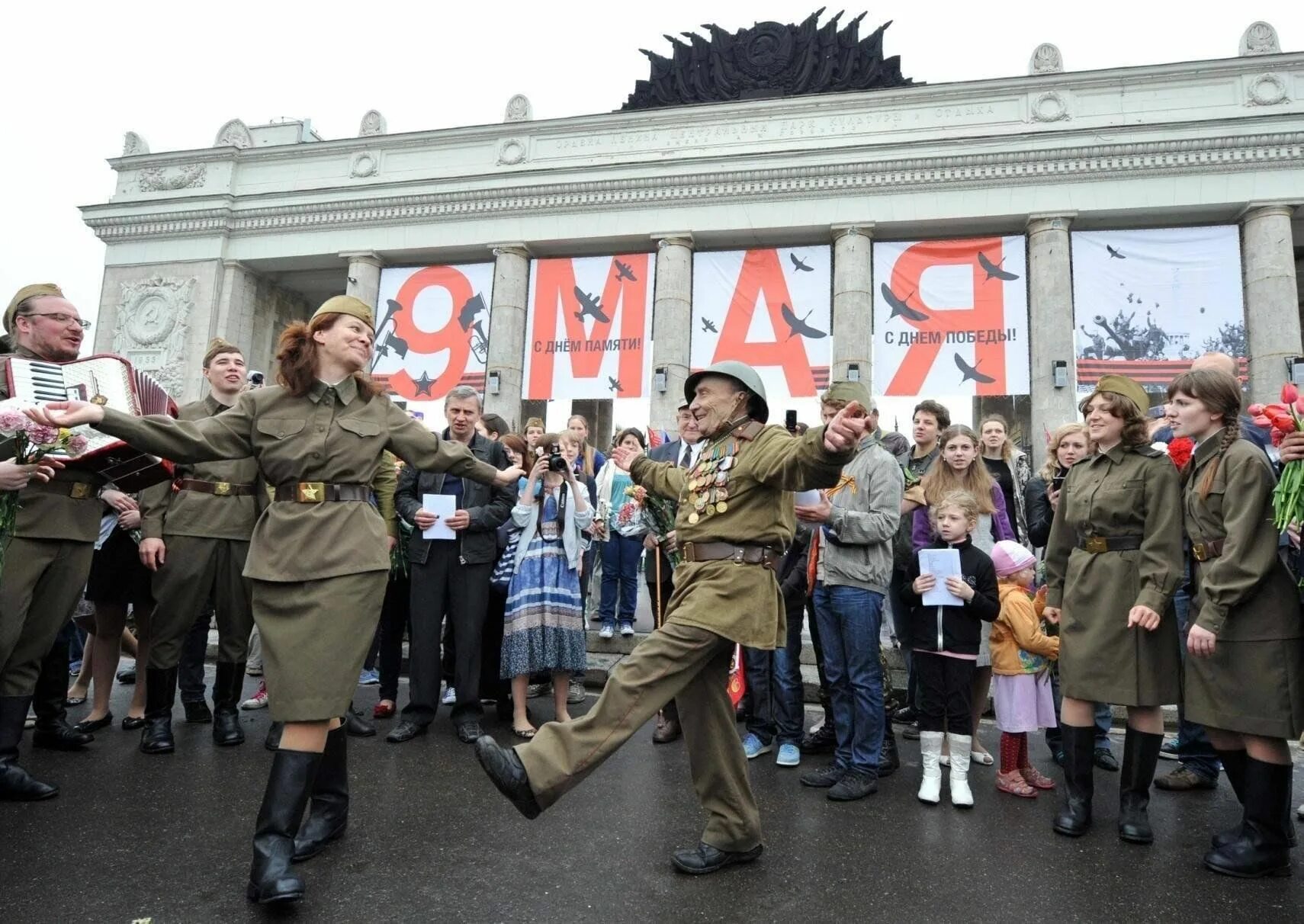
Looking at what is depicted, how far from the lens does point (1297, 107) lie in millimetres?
18250

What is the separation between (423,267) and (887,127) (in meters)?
13.3

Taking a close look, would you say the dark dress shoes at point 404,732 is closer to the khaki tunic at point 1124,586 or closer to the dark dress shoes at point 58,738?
the dark dress shoes at point 58,738

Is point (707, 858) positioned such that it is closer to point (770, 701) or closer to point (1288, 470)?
point (770, 701)

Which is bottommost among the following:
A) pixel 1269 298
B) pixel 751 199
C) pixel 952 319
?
pixel 952 319

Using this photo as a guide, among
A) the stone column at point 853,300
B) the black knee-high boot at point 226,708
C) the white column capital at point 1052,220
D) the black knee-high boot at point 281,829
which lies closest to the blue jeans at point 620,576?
the black knee-high boot at point 226,708

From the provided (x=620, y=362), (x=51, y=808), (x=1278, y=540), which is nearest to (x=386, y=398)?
(x=51, y=808)

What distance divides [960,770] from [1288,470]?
7.09 feet

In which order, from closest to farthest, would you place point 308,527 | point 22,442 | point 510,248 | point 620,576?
point 308,527, point 22,442, point 620,576, point 510,248

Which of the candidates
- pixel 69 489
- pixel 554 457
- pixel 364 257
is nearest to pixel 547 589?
pixel 554 457

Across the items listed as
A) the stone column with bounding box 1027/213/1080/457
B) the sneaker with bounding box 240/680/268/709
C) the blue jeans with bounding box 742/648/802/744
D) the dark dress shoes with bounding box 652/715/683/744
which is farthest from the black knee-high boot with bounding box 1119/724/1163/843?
the stone column with bounding box 1027/213/1080/457

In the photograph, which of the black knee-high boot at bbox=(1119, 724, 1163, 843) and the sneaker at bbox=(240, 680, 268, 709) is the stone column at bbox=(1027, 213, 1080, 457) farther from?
the sneaker at bbox=(240, 680, 268, 709)

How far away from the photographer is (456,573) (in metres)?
5.66

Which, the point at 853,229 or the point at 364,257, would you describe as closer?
the point at 853,229

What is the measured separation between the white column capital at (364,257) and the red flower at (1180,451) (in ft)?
73.0
